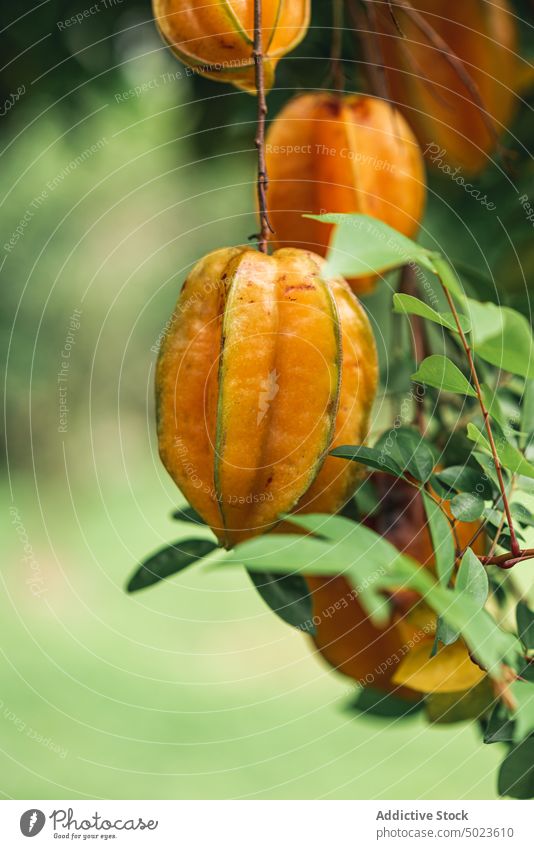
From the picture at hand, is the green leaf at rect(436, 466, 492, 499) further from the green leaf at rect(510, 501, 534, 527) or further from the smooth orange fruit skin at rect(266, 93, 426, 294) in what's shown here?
the smooth orange fruit skin at rect(266, 93, 426, 294)

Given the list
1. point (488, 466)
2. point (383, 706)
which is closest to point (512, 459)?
point (488, 466)

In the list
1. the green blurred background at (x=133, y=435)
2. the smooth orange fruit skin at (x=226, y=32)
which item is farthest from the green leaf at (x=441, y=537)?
the smooth orange fruit skin at (x=226, y=32)

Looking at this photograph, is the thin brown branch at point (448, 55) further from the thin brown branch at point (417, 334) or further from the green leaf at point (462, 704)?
the green leaf at point (462, 704)

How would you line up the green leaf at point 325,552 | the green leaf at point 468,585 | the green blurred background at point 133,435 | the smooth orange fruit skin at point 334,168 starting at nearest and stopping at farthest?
1. the green leaf at point 325,552
2. the green leaf at point 468,585
3. the smooth orange fruit skin at point 334,168
4. the green blurred background at point 133,435

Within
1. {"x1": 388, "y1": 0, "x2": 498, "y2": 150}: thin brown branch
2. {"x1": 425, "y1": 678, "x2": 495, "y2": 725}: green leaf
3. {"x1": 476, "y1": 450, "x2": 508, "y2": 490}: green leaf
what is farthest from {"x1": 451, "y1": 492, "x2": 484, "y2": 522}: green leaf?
{"x1": 388, "y1": 0, "x2": 498, "y2": 150}: thin brown branch

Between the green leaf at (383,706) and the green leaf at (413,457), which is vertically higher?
the green leaf at (413,457)

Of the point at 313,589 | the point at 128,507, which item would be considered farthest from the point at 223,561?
the point at 128,507
